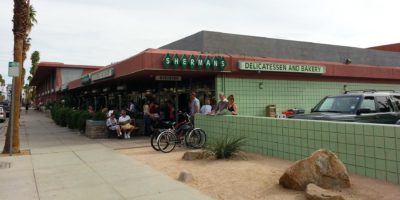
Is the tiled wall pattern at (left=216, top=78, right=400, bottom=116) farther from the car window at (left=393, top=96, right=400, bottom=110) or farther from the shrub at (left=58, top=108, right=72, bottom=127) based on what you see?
the shrub at (left=58, top=108, right=72, bottom=127)

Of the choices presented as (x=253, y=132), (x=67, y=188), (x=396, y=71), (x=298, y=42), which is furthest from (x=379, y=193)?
(x=396, y=71)

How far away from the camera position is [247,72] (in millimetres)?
15531

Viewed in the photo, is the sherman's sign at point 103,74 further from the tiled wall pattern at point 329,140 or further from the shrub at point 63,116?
the tiled wall pattern at point 329,140

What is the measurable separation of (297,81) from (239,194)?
12661 mm

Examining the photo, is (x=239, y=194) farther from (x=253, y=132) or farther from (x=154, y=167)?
(x=253, y=132)

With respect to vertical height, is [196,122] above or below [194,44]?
below

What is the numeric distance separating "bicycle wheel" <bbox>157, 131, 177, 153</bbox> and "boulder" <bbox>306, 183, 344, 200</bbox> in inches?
230

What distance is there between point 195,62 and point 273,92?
4725mm

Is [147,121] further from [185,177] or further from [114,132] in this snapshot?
[185,177]

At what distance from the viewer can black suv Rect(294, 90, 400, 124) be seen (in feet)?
29.8

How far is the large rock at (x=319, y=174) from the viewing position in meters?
5.88

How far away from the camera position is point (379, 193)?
5629 mm

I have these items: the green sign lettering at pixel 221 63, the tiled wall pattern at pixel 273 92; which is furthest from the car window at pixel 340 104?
the tiled wall pattern at pixel 273 92

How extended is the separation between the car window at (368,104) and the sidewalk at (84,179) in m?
5.49
